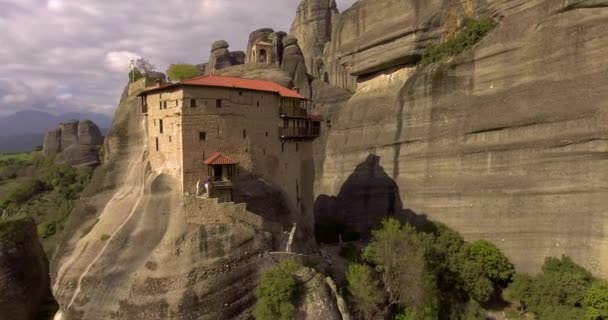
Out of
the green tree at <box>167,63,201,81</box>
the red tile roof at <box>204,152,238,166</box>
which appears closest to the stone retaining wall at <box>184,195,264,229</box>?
the red tile roof at <box>204,152,238,166</box>

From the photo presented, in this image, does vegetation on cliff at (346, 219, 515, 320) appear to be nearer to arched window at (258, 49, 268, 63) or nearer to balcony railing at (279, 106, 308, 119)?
balcony railing at (279, 106, 308, 119)

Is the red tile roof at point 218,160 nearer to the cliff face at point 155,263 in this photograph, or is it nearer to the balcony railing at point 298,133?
the cliff face at point 155,263

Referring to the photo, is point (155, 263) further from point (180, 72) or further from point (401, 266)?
point (180, 72)

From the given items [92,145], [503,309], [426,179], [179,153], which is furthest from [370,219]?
[92,145]

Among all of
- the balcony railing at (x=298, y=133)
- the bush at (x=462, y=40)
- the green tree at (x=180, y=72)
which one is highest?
the bush at (x=462, y=40)

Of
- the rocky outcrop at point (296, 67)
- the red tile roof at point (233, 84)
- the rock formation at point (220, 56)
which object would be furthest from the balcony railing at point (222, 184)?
the rock formation at point (220, 56)

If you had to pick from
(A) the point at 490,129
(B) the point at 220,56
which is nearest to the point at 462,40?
(A) the point at 490,129

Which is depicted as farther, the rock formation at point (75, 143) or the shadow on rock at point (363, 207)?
the rock formation at point (75, 143)
